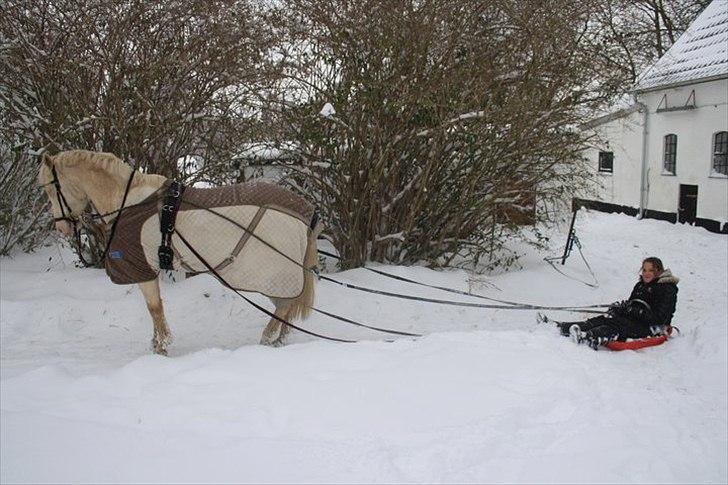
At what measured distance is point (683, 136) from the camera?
19.4 metres

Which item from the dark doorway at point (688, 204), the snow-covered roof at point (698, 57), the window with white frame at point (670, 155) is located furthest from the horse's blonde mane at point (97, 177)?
the window with white frame at point (670, 155)

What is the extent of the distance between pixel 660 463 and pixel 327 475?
1835 mm

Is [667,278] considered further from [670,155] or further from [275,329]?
[670,155]

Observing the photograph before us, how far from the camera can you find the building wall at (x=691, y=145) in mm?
17781

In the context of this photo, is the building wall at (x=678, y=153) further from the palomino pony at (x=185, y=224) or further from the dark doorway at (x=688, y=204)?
the palomino pony at (x=185, y=224)

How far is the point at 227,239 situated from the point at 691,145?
1757 centimetres

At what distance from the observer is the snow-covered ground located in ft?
11.0

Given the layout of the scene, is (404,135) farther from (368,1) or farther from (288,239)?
(288,239)

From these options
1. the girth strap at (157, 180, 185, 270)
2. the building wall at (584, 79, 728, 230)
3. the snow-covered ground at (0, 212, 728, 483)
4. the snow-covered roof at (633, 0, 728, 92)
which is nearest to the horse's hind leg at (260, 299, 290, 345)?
the snow-covered ground at (0, 212, 728, 483)

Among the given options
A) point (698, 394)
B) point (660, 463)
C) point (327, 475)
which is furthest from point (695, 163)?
point (327, 475)

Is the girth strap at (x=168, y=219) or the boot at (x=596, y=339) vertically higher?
the girth strap at (x=168, y=219)

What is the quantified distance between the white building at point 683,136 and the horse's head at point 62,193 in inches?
558

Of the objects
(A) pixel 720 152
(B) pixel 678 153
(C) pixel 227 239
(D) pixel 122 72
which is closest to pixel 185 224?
(C) pixel 227 239

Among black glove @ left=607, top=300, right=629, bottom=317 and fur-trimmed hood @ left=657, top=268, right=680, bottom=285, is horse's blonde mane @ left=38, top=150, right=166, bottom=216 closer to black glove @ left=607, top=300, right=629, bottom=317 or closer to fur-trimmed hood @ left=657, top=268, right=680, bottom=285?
black glove @ left=607, top=300, right=629, bottom=317
